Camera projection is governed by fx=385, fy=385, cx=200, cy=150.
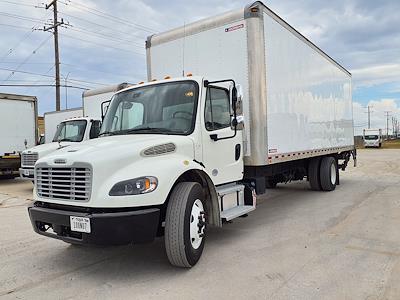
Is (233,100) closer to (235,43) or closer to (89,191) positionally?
(235,43)

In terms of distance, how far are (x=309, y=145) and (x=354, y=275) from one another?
5261 millimetres

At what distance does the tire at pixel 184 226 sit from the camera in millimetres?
4523

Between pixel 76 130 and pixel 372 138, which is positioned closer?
pixel 76 130

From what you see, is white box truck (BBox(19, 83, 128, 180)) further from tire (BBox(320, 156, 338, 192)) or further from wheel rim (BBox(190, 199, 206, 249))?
wheel rim (BBox(190, 199, 206, 249))

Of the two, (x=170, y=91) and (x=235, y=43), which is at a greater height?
(x=235, y=43)

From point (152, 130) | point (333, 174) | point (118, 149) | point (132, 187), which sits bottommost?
point (333, 174)

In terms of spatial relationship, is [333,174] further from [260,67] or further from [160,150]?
[160,150]

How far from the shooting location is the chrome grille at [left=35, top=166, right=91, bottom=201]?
14.1ft

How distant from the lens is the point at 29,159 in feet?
39.7

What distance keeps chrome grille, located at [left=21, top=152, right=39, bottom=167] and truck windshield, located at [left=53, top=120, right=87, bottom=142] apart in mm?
963

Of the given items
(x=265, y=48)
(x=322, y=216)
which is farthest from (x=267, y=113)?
(x=322, y=216)

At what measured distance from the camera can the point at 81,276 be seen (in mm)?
4719

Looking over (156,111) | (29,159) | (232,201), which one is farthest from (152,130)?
(29,159)

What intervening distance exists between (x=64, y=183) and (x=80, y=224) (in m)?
0.58
